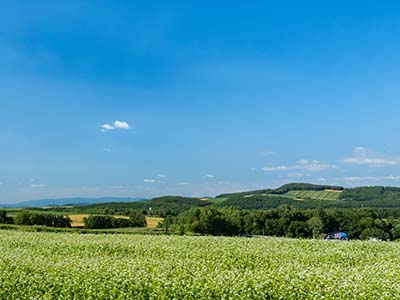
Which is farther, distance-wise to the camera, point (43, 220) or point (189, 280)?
point (43, 220)

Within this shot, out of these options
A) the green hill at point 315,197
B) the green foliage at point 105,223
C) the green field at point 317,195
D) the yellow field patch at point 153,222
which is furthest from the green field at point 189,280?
the green field at point 317,195

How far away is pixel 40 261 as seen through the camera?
16906mm

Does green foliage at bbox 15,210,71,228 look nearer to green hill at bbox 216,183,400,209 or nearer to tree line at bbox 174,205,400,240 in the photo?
tree line at bbox 174,205,400,240

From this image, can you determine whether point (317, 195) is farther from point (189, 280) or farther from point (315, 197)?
point (189, 280)

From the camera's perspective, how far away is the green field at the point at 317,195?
495 feet

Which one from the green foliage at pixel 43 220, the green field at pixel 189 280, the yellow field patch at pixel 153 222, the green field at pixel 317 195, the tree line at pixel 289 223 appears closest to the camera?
the green field at pixel 189 280

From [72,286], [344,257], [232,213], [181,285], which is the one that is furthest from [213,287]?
[232,213]

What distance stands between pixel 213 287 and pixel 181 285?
1068 millimetres

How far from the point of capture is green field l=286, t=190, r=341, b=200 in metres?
151

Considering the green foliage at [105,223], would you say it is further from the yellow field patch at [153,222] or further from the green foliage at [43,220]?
the green foliage at [43,220]

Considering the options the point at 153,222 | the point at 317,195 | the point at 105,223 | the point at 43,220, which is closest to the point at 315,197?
the point at 317,195

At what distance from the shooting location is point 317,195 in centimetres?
15600

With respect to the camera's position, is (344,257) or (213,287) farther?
(344,257)

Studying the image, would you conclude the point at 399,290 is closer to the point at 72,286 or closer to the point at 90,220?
the point at 72,286
